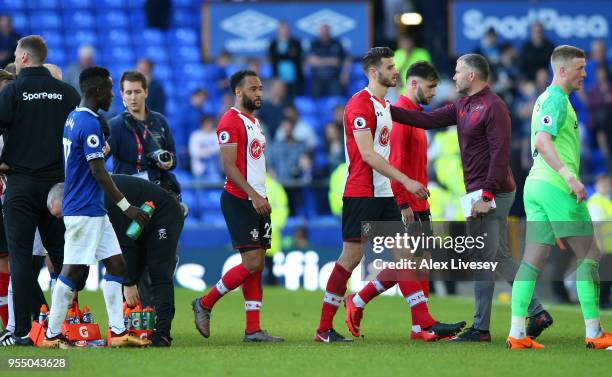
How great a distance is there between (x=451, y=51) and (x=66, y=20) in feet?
27.2

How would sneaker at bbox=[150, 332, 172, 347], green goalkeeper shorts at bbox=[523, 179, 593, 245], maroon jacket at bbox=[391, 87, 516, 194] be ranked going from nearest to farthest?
green goalkeeper shorts at bbox=[523, 179, 593, 245] < sneaker at bbox=[150, 332, 172, 347] < maroon jacket at bbox=[391, 87, 516, 194]

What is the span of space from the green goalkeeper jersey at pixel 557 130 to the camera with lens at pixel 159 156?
3.18 meters

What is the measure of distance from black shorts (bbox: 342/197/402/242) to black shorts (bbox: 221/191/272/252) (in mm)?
665

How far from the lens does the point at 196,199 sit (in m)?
19.9

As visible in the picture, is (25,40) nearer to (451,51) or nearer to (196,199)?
(196,199)

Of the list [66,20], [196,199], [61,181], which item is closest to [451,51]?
[196,199]

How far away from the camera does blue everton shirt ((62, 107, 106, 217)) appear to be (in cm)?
895

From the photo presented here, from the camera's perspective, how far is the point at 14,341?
9.64 m

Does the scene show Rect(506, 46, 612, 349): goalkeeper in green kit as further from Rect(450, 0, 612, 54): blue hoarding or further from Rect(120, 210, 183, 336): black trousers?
Rect(450, 0, 612, 54): blue hoarding

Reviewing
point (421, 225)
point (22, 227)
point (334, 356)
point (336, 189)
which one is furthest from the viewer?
point (336, 189)

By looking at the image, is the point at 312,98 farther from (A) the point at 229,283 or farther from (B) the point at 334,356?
(B) the point at 334,356

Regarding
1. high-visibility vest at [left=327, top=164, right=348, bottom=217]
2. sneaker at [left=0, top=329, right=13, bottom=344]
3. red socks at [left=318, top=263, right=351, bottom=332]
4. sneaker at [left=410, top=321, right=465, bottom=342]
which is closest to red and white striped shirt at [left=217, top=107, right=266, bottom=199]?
red socks at [left=318, top=263, right=351, bottom=332]

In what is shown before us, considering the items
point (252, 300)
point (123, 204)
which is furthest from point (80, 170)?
point (252, 300)

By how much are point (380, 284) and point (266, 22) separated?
1293 cm
